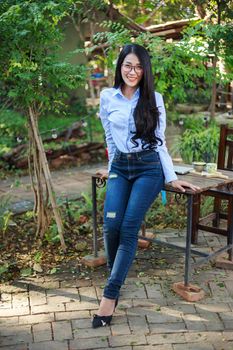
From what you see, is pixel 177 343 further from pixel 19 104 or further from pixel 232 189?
pixel 19 104

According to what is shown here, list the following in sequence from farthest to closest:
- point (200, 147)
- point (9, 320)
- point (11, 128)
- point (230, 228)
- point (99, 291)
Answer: point (11, 128), point (200, 147), point (230, 228), point (99, 291), point (9, 320)

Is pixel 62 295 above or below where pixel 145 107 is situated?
below

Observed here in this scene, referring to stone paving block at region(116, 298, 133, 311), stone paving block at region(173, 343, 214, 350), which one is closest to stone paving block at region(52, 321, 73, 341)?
stone paving block at region(116, 298, 133, 311)

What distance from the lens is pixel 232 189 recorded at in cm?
364

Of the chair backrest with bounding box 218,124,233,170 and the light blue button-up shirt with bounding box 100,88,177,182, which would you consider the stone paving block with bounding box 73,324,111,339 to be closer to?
the light blue button-up shirt with bounding box 100,88,177,182

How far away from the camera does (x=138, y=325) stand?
9.55 feet

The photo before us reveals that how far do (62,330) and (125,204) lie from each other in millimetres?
872

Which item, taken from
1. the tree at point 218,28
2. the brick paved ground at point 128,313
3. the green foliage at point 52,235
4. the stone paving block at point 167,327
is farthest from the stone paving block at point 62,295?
the tree at point 218,28

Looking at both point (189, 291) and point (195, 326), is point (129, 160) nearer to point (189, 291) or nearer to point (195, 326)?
point (189, 291)

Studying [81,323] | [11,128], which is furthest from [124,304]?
[11,128]

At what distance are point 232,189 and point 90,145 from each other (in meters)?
4.07

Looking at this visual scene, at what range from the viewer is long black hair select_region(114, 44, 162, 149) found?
306 centimetres

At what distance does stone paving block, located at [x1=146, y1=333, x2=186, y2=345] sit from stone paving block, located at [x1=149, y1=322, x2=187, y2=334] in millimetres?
41

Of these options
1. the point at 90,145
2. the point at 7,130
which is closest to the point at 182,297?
the point at 90,145
